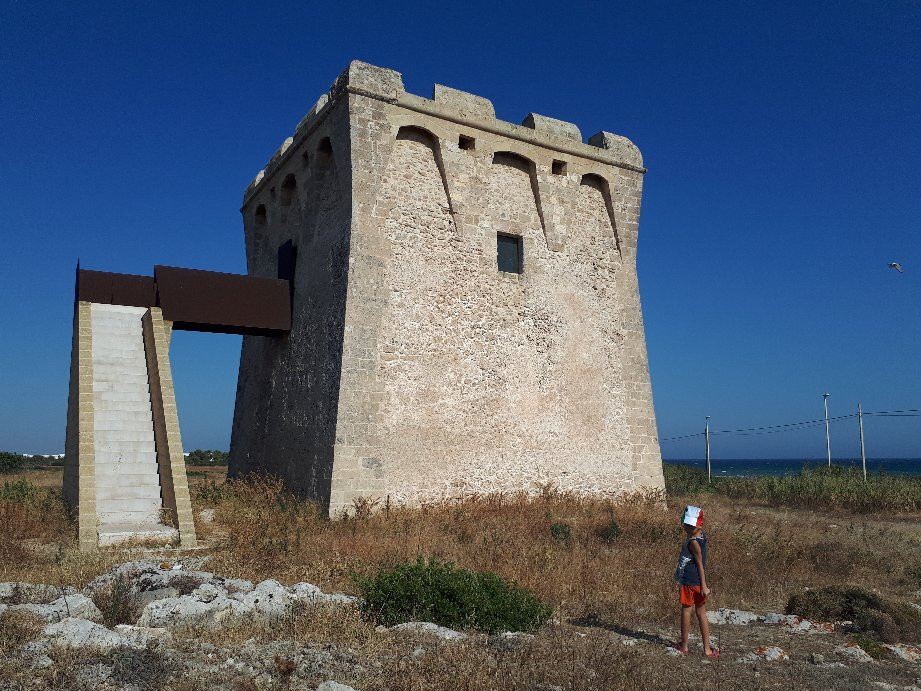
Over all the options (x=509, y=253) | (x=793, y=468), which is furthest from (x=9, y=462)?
(x=793, y=468)

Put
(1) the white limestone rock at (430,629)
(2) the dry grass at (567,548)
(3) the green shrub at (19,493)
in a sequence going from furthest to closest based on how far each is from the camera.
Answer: (3) the green shrub at (19,493) → (2) the dry grass at (567,548) → (1) the white limestone rock at (430,629)

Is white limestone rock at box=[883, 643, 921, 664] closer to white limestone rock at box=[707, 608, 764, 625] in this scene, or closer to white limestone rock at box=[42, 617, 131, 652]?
white limestone rock at box=[707, 608, 764, 625]

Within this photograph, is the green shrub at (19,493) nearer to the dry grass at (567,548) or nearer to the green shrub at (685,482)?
the dry grass at (567,548)

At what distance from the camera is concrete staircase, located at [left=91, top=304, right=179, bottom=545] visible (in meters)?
9.06

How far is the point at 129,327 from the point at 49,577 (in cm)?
578

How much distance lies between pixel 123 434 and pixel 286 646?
6666 millimetres

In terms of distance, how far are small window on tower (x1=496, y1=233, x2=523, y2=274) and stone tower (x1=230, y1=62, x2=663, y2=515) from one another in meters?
0.03

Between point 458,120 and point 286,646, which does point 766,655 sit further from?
point 458,120

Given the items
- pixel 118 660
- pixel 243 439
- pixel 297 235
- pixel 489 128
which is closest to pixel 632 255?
pixel 489 128

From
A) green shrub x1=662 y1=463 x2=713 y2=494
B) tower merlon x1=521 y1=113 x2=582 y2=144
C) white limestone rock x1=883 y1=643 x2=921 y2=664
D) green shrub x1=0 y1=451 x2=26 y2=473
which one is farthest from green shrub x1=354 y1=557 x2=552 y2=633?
green shrub x1=0 y1=451 x2=26 y2=473

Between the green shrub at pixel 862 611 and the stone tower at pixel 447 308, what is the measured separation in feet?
19.1

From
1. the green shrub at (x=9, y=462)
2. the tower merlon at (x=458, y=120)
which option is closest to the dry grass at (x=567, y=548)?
the tower merlon at (x=458, y=120)

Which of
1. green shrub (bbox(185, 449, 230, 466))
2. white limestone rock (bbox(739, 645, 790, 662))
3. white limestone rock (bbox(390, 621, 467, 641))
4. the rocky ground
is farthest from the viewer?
green shrub (bbox(185, 449, 230, 466))

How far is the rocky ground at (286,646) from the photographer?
4055 mm
